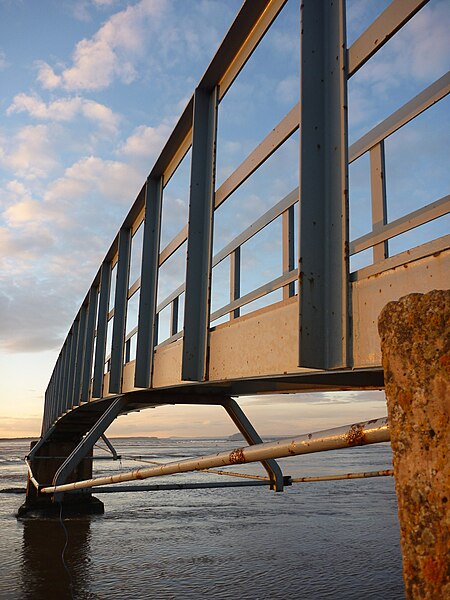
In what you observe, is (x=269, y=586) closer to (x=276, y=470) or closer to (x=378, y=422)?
(x=276, y=470)

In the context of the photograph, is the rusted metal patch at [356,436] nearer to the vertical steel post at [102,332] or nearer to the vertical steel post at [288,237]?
the vertical steel post at [288,237]

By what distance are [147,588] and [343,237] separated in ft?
32.9

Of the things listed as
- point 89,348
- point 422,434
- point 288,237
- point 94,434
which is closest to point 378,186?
point 288,237

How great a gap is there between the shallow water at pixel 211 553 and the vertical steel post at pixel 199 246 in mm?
6802

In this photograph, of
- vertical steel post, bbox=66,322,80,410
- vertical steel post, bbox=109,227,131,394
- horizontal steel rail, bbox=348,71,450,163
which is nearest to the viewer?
horizontal steel rail, bbox=348,71,450,163

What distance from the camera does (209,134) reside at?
5.84m

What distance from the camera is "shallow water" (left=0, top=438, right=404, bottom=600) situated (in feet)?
A: 37.4

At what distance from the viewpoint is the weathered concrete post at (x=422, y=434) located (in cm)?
164

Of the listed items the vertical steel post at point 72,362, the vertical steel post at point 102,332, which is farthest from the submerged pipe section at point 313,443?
the vertical steel post at point 72,362

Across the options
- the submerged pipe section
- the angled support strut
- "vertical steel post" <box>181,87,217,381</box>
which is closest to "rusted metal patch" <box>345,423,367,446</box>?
the submerged pipe section

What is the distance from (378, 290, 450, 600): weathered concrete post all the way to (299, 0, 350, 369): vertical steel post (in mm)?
1519

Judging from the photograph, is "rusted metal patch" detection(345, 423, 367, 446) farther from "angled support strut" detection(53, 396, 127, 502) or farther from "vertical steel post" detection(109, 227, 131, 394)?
"angled support strut" detection(53, 396, 127, 502)

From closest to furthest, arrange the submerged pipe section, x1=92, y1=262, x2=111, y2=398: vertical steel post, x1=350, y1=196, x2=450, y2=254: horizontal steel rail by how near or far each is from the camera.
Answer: the submerged pipe section, x1=350, y1=196, x2=450, y2=254: horizontal steel rail, x1=92, y1=262, x2=111, y2=398: vertical steel post

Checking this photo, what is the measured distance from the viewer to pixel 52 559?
14.7m
